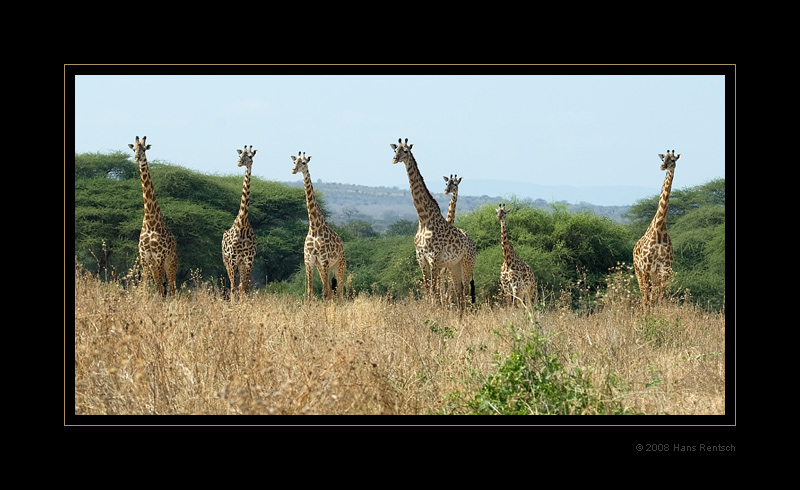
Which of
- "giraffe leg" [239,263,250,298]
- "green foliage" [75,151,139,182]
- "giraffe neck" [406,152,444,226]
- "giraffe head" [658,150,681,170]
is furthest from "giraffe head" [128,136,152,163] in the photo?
"green foliage" [75,151,139,182]

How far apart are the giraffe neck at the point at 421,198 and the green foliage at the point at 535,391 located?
5.09m

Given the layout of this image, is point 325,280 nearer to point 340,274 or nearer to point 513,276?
point 340,274

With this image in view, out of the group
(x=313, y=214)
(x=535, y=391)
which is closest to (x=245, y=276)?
(x=313, y=214)

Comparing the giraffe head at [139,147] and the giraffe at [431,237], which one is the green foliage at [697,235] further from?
the giraffe head at [139,147]

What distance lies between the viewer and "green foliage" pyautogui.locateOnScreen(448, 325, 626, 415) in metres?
5.01

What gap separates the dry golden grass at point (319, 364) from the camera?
16.7 ft

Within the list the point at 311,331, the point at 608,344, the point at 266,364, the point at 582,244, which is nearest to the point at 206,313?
the point at 311,331

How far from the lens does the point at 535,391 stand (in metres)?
5.05

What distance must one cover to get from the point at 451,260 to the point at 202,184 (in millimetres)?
10097

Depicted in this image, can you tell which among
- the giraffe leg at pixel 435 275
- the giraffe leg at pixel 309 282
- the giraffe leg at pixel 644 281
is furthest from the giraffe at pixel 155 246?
the giraffe leg at pixel 644 281

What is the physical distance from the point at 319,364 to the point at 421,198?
16.7ft
